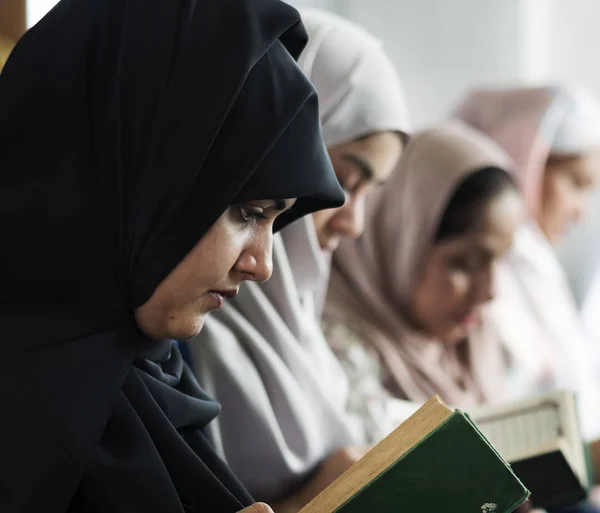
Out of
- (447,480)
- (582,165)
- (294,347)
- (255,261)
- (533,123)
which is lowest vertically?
(582,165)

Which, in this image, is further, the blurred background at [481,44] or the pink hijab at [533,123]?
the blurred background at [481,44]

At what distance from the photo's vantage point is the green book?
71 centimetres

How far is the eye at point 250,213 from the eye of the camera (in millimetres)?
789

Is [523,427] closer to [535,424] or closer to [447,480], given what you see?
[535,424]

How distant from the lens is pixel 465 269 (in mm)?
1736

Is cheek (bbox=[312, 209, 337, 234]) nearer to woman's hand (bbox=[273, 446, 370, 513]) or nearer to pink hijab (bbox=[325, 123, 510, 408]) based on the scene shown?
woman's hand (bbox=[273, 446, 370, 513])

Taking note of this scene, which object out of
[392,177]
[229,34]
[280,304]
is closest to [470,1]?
[392,177]

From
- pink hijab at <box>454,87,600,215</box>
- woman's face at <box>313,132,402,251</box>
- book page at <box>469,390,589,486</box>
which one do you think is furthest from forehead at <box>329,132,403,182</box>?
pink hijab at <box>454,87,600,215</box>

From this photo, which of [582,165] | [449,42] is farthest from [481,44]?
[582,165]

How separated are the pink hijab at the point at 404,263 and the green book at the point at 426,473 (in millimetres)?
910

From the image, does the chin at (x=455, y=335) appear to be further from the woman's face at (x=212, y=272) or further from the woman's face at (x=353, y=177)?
the woman's face at (x=212, y=272)

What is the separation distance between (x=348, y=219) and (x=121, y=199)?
1.85 feet

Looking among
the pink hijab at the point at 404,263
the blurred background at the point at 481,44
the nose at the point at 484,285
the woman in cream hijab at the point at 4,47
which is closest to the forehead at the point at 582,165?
the blurred background at the point at 481,44

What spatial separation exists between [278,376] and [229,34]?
1.53ft
